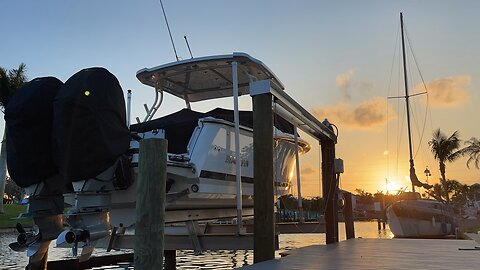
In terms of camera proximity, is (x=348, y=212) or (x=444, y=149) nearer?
(x=348, y=212)

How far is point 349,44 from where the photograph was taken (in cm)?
1259

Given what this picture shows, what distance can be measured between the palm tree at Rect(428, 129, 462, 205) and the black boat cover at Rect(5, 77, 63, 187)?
3265 centimetres

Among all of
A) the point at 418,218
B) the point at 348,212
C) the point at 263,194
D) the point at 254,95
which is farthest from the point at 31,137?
the point at 418,218

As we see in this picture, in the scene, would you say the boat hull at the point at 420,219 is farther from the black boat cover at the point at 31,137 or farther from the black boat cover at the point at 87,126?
the black boat cover at the point at 31,137

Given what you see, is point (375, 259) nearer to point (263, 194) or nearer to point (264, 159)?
point (263, 194)

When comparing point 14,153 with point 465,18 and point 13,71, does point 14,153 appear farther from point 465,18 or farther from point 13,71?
point 13,71

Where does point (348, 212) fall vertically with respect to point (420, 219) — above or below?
above

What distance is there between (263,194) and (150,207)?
1675mm

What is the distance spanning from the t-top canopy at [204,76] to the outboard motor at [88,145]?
2.85 metres

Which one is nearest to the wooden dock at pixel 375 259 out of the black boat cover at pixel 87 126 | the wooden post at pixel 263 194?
the wooden post at pixel 263 194

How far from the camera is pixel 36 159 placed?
5.52 m

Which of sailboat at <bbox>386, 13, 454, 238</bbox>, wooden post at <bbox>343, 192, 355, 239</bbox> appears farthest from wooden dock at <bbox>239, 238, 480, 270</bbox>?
sailboat at <bbox>386, 13, 454, 238</bbox>

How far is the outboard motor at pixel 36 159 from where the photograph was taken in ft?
18.2

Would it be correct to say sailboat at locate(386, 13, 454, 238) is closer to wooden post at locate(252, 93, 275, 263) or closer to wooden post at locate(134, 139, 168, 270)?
wooden post at locate(252, 93, 275, 263)
